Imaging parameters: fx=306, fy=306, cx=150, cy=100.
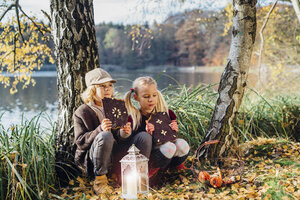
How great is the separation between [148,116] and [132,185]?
68 cm

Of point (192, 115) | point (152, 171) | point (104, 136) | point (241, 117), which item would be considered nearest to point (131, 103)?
point (104, 136)

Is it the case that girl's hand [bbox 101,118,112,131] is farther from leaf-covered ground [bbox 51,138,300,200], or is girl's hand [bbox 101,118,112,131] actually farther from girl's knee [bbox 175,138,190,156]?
girl's knee [bbox 175,138,190,156]

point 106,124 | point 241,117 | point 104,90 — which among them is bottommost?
point 241,117

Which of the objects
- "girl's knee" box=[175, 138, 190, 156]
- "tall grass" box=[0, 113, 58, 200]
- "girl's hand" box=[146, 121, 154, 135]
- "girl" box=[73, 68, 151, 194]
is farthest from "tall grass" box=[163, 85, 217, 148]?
"tall grass" box=[0, 113, 58, 200]

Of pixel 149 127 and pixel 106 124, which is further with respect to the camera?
pixel 149 127

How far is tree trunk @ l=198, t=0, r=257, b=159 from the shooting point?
3.12 m

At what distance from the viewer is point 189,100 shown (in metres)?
4.43

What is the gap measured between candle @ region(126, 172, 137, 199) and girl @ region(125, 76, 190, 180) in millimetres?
329

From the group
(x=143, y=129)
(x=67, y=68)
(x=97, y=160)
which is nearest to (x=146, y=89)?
(x=143, y=129)

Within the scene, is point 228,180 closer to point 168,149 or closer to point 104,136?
point 168,149

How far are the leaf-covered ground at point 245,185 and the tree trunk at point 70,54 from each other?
530 millimetres

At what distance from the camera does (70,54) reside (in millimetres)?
3172

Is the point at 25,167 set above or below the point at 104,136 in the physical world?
below

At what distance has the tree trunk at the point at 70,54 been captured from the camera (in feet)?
10.4
